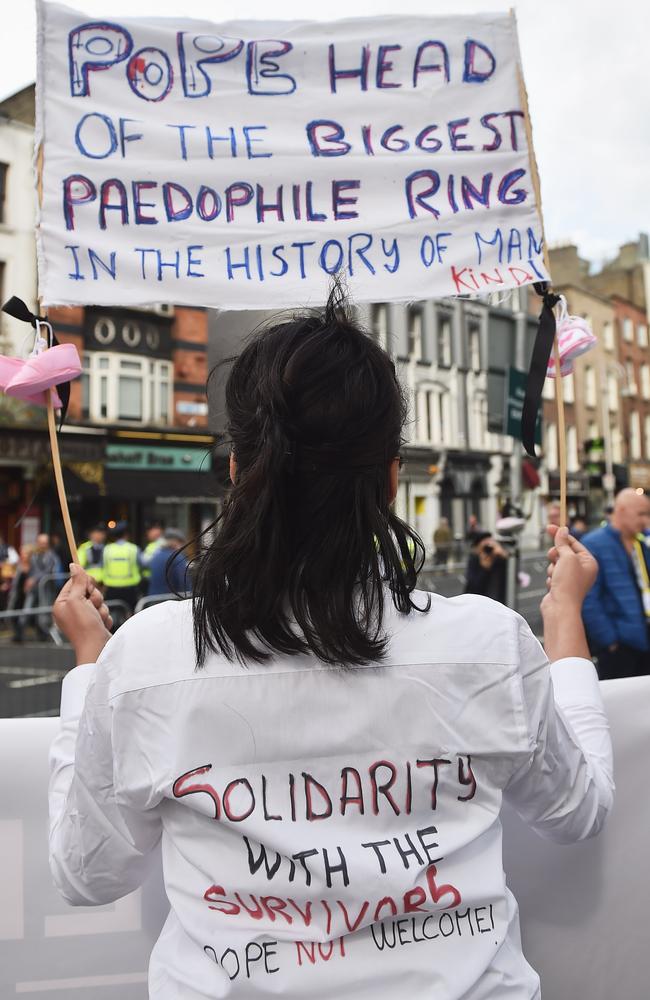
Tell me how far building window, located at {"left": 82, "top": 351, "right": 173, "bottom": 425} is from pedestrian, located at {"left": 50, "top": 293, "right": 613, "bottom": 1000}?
20610mm

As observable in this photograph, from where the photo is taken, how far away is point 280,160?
2258mm

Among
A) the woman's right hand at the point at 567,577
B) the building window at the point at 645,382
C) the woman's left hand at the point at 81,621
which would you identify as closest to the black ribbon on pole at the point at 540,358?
the woman's right hand at the point at 567,577

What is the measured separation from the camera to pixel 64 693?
4.42ft

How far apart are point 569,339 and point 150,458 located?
784 inches

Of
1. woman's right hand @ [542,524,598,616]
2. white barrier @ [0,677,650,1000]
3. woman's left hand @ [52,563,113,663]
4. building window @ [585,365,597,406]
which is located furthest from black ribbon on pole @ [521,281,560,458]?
building window @ [585,365,597,406]

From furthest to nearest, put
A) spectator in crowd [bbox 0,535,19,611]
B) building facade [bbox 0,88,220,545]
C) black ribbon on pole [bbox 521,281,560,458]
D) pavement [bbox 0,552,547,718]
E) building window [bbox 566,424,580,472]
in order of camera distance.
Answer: building window [bbox 566,424,580,472], building facade [bbox 0,88,220,545], spectator in crowd [bbox 0,535,19,611], pavement [bbox 0,552,547,718], black ribbon on pole [bbox 521,281,560,458]

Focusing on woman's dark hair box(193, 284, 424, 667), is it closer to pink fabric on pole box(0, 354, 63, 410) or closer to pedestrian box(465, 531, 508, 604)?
pink fabric on pole box(0, 354, 63, 410)

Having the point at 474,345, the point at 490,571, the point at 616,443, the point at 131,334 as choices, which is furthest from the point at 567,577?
the point at 616,443

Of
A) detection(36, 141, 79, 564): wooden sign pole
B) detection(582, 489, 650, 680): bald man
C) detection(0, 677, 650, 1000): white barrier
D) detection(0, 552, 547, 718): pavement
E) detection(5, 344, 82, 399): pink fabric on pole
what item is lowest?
detection(0, 552, 547, 718): pavement

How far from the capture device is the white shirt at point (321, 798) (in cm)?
108

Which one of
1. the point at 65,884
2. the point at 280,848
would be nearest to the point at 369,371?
the point at 280,848

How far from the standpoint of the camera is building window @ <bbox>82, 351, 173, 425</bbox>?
2102 centimetres

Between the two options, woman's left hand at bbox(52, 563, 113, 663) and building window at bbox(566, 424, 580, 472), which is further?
building window at bbox(566, 424, 580, 472)

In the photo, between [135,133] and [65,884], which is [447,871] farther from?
[135,133]
